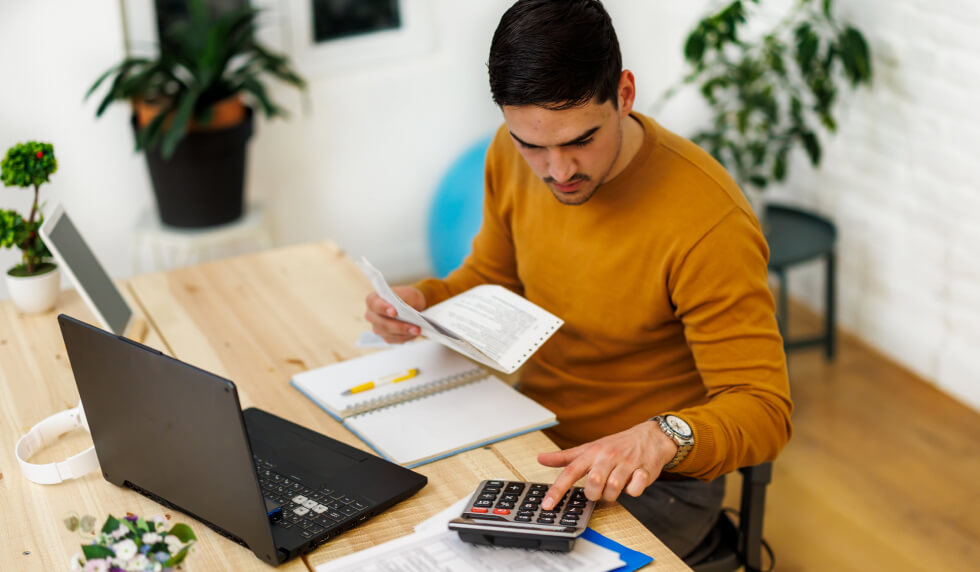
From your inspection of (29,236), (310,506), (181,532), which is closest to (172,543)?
(181,532)

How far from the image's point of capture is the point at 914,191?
2754mm

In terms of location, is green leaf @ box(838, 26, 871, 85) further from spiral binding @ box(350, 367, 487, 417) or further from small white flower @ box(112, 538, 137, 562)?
small white flower @ box(112, 538, 137, 562)

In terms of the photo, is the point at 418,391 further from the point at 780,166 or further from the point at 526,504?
A: the point at 780,166

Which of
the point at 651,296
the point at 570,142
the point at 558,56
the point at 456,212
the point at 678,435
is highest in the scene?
the point at 558,56

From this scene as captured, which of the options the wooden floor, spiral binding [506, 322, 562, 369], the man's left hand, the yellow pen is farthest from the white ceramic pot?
the wooden floor

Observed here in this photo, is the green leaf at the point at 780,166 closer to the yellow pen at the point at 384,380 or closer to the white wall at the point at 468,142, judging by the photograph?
the white wall at the point at 468,142

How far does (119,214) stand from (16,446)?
1.87m

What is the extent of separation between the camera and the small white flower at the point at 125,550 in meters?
0.92

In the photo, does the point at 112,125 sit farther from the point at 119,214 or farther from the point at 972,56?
the point at 972,56

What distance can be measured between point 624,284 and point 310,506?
0.56 metres

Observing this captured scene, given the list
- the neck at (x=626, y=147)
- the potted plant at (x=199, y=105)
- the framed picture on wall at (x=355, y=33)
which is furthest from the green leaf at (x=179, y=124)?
the neck at (x=626, y=147)

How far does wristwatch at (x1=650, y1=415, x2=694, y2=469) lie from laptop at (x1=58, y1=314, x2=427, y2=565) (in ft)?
1.02

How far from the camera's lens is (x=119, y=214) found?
10.2 ft

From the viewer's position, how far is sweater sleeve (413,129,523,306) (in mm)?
1678
